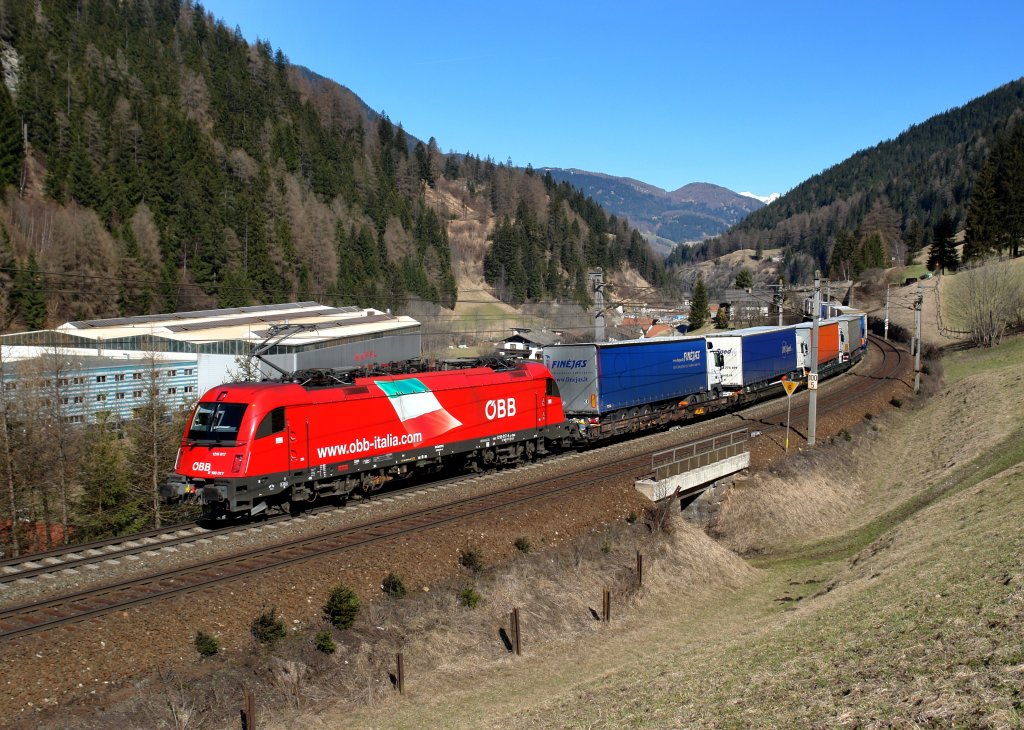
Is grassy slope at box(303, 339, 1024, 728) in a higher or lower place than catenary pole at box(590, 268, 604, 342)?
lower

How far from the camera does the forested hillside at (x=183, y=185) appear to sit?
3351 inches

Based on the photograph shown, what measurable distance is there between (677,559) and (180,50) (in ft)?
526

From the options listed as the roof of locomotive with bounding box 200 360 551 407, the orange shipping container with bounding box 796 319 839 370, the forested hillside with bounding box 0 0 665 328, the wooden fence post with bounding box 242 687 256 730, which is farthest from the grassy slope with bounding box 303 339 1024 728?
the forested hillside with bounding box 0 0 665 328

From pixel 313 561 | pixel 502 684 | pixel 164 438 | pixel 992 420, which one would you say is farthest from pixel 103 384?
pixel 992 420

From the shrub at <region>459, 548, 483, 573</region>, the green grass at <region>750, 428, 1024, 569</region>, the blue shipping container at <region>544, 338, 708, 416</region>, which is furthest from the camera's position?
the blue shipping container at <region>544, 338, 708, 416</region>

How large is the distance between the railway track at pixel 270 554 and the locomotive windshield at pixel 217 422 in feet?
8.56

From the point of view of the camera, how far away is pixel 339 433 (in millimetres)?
22219

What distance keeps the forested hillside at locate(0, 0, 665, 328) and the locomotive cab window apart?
56954mm

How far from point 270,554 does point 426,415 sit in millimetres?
8142

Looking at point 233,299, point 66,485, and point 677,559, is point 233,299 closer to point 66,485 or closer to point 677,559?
point 66,485

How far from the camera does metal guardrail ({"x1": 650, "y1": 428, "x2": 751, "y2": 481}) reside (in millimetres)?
28000

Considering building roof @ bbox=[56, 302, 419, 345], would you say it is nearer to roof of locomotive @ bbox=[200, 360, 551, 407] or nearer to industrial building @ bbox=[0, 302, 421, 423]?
industrial building @ bbox=[0, 302, 421, 423]

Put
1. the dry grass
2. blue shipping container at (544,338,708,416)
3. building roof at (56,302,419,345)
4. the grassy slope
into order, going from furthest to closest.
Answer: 1. building roof at (56,302,419,345)
2. blue shipping container at (544,338,708,416)
3. the dry grass
4. the grassy slope

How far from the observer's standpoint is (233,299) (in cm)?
9256
